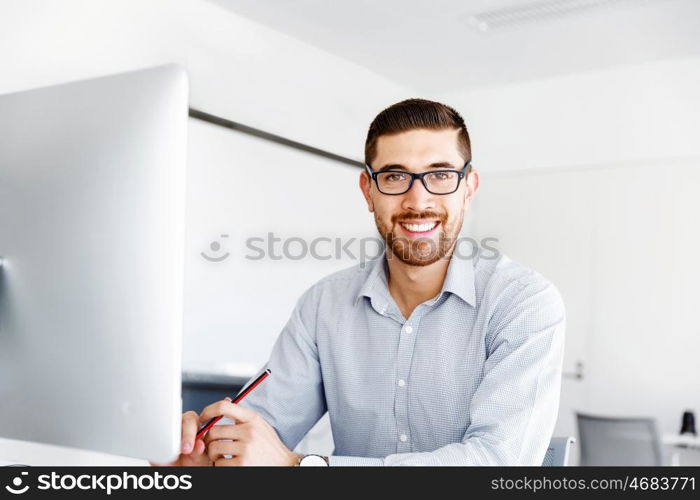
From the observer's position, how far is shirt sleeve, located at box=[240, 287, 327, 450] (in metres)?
1.65

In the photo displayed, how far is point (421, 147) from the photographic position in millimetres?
1627

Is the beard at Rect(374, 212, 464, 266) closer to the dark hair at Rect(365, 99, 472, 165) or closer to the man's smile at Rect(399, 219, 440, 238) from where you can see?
the man's smile at Rect(399, 219, 440, 238)

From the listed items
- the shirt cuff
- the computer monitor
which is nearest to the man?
the shirt cuff

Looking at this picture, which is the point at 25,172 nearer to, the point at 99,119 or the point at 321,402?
the point at 99,119

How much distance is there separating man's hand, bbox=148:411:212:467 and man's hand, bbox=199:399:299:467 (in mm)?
29

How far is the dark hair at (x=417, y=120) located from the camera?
1639mm

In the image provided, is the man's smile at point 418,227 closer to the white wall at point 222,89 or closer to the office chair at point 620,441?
the white wall at point 222,89

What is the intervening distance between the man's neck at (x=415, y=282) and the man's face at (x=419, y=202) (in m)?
0.04

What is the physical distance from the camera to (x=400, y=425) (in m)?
1.61

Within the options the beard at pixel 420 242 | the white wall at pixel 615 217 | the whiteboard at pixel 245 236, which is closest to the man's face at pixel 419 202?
the beard at pixel 420 242

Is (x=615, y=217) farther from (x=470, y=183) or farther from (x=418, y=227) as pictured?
(x=418, y=227)

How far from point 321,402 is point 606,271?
3.83 meters
